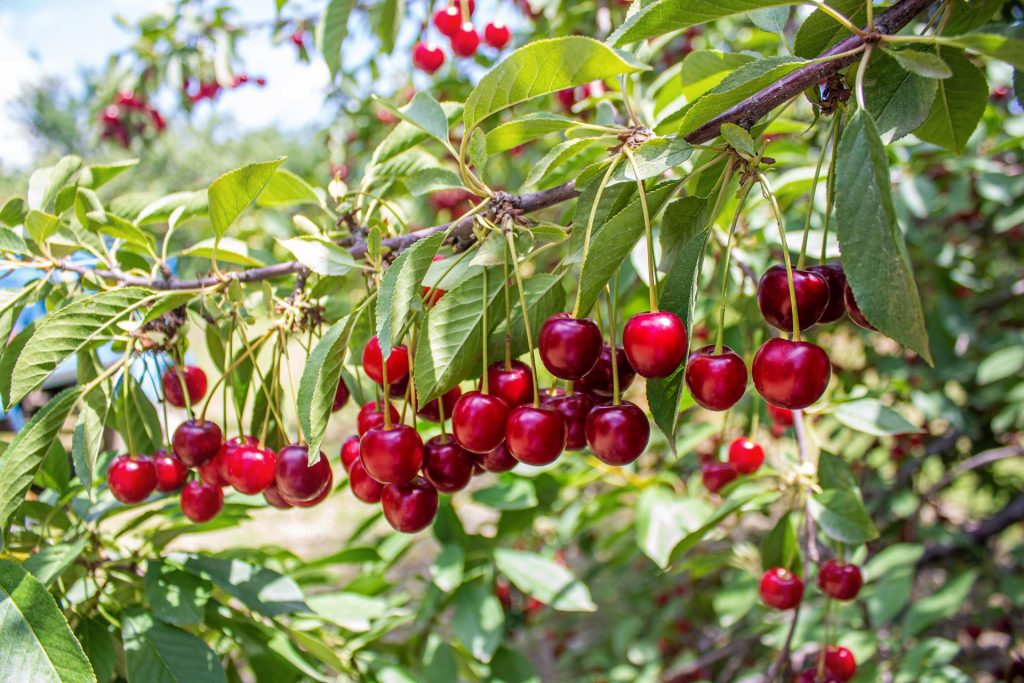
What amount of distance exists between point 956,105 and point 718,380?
1.71 ft

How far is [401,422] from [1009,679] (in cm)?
217

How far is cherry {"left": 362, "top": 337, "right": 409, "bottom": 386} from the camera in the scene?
3.53ft

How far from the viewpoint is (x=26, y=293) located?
1.31 m

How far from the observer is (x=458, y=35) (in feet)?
9.02

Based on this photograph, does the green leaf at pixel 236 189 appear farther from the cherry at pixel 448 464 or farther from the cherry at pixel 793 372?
the cherry at pixel 793 372

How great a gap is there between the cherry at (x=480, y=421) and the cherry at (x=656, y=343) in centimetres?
18

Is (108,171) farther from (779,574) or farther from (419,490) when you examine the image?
(779,574)

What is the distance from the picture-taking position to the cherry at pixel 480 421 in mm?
929

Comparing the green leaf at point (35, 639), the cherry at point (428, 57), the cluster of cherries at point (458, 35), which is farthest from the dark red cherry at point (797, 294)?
the cherry at point (428, 57)

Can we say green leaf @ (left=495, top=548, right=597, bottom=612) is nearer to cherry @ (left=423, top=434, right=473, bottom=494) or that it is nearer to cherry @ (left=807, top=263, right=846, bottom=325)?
cherry @ (left=423, top=434, right=473, bottom=494)

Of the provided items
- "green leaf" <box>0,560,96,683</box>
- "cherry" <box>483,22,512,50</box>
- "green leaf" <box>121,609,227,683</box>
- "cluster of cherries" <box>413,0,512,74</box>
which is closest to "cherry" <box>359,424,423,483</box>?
"green leaf" <box>0,560,96,683</box>

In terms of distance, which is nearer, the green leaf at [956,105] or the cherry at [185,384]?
the green leaf at [956,105]

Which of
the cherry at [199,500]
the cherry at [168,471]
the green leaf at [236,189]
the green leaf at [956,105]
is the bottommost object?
the cherry at [199,500]

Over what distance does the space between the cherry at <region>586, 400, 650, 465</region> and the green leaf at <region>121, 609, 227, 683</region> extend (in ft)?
A: 2.54
